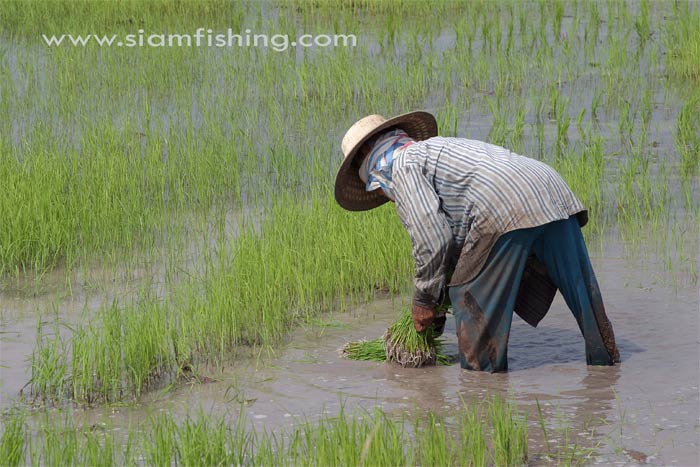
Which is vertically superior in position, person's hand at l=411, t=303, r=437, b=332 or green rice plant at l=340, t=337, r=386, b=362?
person's hand at l=411, t=303, r=437, b=332

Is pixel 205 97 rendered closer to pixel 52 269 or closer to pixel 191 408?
pixel 52 269

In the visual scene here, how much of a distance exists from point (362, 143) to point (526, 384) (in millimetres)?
1035

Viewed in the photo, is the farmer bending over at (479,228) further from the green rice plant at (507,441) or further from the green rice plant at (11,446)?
the green rice plant at (11,446)

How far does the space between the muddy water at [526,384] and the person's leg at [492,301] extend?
0.10 m

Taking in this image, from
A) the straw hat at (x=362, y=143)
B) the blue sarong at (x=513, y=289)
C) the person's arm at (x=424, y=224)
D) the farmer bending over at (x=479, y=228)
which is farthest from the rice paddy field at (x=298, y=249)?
the straw hat at (x=362, y=143)

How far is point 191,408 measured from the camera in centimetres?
402

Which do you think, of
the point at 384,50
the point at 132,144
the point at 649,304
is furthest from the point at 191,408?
the point at 384,50

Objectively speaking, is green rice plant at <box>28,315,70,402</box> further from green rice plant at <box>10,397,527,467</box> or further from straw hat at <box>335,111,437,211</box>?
straw hat at <box>335,111,437,211</box>

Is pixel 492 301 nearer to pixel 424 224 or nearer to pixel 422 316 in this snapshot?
pixel 422 316

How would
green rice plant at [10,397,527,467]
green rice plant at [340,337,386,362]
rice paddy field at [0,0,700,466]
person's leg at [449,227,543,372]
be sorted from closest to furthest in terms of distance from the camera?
1. green rice plant at [10,397,527,467]
2. rice paddy field at [0,0,700,466]
3. person's leg at [449,227,543,372]
4. green rice plant at [340,337,386,362]

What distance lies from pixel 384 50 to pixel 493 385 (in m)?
6.14

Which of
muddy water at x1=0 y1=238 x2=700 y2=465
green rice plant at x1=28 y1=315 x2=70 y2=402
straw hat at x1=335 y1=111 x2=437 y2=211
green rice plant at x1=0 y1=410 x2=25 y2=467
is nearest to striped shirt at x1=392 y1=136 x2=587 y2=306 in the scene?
straw hat at x1=335 y1=111 x2=437 y2=211

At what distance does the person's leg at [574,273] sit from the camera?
406 centimetres

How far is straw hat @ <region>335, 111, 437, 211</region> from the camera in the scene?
13.3 ft
